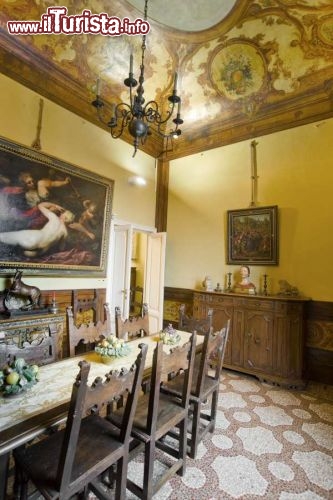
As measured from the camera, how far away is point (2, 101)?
3135 millimetres

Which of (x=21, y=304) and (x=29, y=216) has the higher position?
(x=29, y=216)

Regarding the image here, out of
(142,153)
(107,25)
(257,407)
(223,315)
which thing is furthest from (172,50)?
(257,407)

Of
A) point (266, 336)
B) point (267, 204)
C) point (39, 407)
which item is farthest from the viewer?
point (267, 204)

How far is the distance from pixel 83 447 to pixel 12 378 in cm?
54

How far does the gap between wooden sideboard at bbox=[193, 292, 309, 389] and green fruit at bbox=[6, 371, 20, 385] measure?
3.14 meters

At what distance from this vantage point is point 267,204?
4.22 metres

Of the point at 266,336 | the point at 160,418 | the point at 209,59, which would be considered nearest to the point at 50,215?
the point at 160,418

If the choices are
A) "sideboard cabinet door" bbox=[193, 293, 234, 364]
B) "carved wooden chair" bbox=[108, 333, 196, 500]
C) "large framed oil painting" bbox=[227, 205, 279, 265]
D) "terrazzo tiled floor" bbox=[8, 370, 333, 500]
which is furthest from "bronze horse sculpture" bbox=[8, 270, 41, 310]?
"large framed oil painting" bbox=[227, 205, 279, 265]

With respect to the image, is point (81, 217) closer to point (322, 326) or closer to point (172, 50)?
point (172, 50)

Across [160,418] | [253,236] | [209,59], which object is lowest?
[160,418]

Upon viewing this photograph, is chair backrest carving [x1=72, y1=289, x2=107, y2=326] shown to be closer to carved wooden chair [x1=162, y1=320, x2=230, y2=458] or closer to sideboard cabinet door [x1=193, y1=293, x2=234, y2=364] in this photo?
sideboard cabinet door [x1=193, y1=293, x2=234, y2=364]

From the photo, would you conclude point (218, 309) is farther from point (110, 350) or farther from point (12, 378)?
point (12, 378)

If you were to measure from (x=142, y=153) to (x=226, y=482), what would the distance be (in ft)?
16.5

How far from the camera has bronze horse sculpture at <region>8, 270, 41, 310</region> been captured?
2980mm
